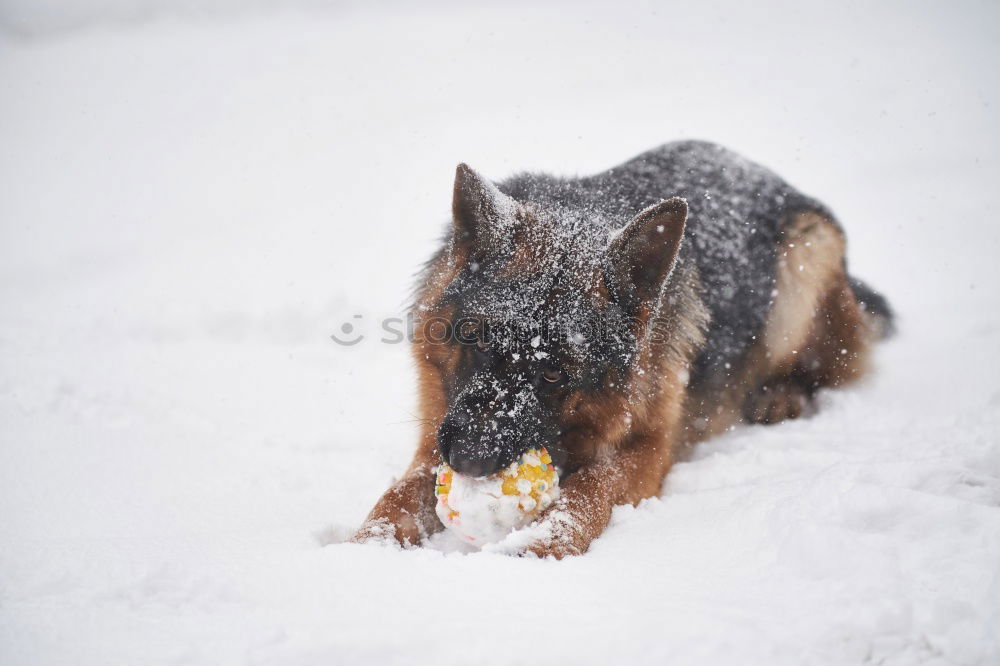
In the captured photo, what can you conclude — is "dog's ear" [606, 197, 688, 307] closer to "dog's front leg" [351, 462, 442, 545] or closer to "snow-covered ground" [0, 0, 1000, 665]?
"snow-covered ground" [0, 0, 1000, 665]

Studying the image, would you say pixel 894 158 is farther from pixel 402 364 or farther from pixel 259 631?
pixel 259 631

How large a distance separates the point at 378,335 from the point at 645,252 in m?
4.08

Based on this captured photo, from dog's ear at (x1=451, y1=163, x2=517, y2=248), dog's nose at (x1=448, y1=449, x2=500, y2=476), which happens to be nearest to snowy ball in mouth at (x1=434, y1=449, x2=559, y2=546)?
dog's nose at (x1=448, y1=449, x2=500, y2=476)

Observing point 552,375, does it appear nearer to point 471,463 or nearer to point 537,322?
point 537,322

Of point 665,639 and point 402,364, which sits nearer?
point 665,639

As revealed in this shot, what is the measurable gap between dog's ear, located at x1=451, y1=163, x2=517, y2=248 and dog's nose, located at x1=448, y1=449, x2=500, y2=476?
1.11 m

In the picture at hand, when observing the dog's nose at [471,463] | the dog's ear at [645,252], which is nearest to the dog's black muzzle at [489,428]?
the dog's nose at [471,463]

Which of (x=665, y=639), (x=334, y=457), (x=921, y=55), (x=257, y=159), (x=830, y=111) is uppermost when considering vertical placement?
Result: (x=921, y=55)

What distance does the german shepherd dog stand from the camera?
2684 millimetres

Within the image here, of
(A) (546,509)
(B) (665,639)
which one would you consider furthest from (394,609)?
(A) (546,509)

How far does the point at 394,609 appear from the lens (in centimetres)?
186

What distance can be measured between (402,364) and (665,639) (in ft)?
14.1

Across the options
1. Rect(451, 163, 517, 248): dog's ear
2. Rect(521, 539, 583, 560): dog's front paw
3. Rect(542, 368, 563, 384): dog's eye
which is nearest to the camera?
Rect(521, 539, 583, 560): dog's front paw

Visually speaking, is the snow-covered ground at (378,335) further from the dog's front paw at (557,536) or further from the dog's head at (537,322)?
the dog's head at (537,322)
